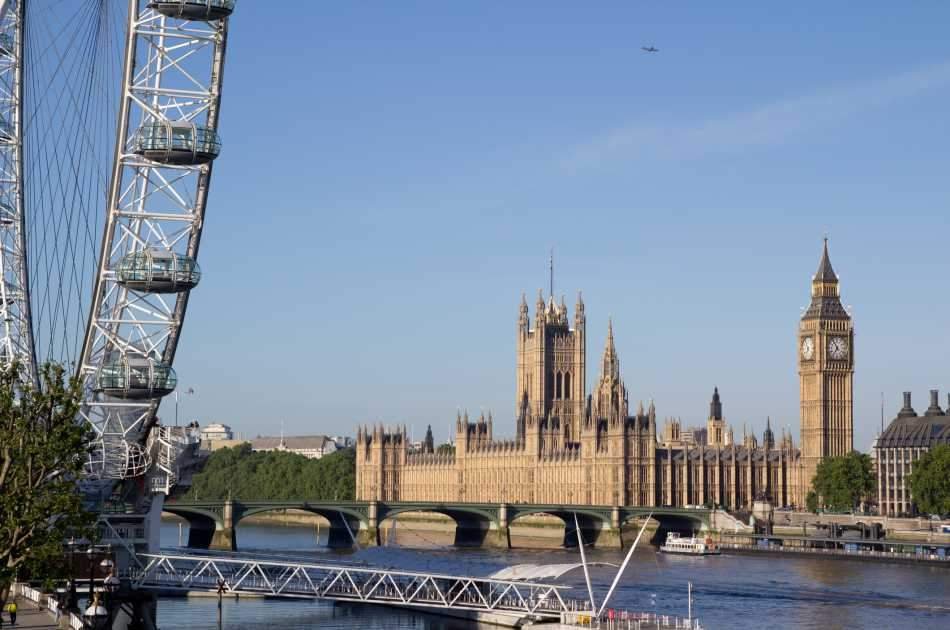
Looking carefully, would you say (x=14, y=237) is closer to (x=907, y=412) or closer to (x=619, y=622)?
(x=619, y=622)

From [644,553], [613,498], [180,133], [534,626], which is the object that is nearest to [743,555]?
[644,553]

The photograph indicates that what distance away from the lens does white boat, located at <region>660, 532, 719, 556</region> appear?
367ft

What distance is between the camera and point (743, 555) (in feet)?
367

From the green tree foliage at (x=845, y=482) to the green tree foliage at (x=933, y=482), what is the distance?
10.7 meters

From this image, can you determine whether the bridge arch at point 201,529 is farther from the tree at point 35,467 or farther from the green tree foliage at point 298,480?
the tree at point 35,467

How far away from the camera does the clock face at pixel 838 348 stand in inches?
5733

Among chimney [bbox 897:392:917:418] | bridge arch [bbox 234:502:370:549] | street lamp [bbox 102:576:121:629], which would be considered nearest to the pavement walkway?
street lamp [bbox 102:576:121:629]

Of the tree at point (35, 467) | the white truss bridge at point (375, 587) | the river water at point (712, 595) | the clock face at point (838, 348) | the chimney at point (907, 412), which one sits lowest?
the river water at point (712, 595)

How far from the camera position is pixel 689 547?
371 ft

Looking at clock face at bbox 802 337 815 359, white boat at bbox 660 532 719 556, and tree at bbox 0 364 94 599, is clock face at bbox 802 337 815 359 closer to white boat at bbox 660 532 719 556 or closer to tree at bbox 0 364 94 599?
white boat at bbox 660 532 719 556

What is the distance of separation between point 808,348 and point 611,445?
61.7 feet

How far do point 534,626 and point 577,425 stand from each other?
110321mm

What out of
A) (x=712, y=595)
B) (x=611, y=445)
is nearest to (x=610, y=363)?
(x=611, y=445)

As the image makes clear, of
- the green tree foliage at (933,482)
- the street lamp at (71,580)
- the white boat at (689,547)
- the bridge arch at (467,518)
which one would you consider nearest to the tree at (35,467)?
the street lamp at (71,580)
